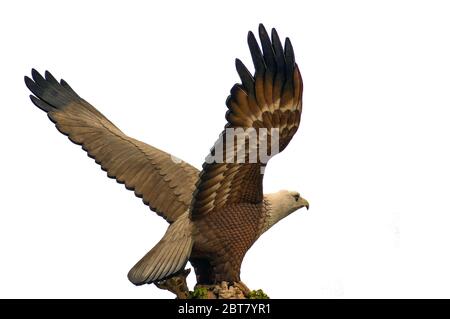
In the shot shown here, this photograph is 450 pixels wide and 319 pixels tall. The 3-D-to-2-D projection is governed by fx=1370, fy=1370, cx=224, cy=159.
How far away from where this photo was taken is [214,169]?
34.2ft

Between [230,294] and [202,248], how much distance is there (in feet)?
1.39

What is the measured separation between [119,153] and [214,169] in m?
1.37

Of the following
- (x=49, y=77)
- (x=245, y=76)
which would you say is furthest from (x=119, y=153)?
(x=245, y=76)

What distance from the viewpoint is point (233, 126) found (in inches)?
404

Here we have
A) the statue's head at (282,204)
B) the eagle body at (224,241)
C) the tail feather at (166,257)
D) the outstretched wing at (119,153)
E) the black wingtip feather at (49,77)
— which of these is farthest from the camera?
the black wingtip feather at (49,77)

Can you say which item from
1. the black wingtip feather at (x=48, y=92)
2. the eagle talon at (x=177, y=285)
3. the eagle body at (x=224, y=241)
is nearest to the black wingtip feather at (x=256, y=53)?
the eagle body at (x=224, y=241)

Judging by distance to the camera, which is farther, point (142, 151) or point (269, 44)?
point (142, 151)

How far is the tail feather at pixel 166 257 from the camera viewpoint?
34.7ft

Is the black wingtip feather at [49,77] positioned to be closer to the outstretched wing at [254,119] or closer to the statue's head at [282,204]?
the outstretched wing at [254,119]

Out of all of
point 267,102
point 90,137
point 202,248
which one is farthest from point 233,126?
point 90,137

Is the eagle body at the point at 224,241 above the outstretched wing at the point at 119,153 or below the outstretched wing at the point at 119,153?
below

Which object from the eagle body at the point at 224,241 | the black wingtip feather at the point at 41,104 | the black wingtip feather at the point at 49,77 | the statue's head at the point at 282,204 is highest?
the black wingtip feather at the point at 49,77
